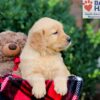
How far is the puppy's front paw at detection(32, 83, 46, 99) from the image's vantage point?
11.9 feet

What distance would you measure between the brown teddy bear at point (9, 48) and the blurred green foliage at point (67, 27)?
0.37m

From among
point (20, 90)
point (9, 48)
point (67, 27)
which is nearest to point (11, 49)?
point (9, 48)

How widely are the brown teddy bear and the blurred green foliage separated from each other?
1.22 feet

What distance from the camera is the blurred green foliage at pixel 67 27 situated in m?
4.60

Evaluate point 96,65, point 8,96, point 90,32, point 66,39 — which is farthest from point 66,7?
point 8,96

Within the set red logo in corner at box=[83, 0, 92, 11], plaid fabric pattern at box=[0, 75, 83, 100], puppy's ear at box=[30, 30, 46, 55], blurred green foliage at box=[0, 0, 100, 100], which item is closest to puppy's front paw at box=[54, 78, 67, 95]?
plaid fabric pattern at box=[0, 75, 83, 100]

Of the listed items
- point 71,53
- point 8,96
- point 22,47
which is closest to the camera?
point 8,96

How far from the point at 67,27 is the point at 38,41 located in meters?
0.90

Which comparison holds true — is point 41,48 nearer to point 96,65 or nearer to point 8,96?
point 8,96

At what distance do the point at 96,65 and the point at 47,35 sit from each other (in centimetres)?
137

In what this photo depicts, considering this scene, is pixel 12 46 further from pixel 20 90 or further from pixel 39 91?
pixel 39 91

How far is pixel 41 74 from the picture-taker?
12.6 ft

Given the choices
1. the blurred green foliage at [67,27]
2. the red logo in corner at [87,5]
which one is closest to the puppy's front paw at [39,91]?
the blurred green foliage at [67,27]

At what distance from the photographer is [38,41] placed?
3857 mm
